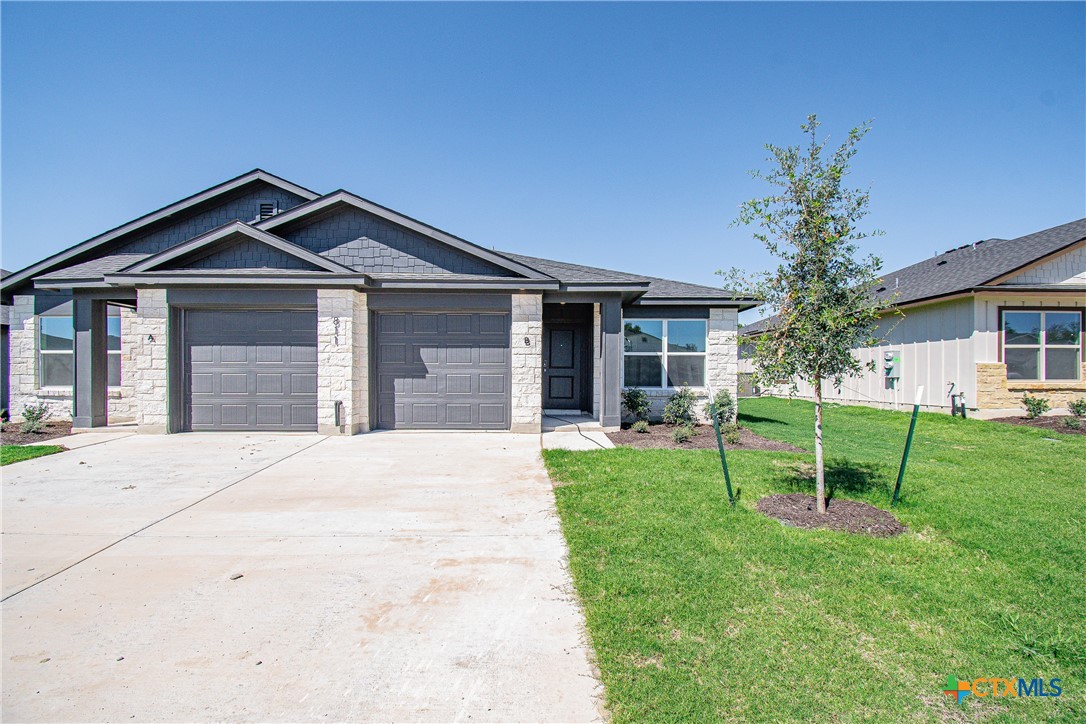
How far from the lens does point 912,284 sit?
17.1 metres

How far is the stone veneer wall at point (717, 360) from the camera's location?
41.3 feet

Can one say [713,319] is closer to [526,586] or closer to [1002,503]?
[1002,503]

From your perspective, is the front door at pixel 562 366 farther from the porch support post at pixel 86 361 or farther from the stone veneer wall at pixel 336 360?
the porch support post at pixel 86 361

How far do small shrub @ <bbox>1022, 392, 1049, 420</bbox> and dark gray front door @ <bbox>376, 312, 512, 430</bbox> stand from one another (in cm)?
1337

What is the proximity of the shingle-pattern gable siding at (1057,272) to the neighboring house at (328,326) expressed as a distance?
332 inches

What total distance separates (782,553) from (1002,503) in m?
3.59

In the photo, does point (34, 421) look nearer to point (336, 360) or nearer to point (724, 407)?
point (336, 360)

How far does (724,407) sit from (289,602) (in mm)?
10413

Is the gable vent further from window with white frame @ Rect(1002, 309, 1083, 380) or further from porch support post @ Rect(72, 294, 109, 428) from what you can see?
window with white frame @ Rect(1002, 309, 1083, 380)

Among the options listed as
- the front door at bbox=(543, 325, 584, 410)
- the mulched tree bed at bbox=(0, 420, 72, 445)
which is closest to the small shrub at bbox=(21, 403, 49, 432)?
the mulched tree bed at bbox=(0, 420, 72, 445)

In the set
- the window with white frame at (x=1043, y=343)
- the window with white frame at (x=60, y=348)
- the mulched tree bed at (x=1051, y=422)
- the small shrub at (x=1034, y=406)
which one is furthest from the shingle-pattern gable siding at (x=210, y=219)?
the small shrub at (x=1034, y=406)

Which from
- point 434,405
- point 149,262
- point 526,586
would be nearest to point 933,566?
point 526,586

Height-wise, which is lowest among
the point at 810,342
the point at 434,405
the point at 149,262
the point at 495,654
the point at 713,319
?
the point at 495,654

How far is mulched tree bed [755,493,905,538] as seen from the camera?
4797 mm
